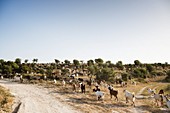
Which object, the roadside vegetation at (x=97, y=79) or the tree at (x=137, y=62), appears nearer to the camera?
the roadside vegetation at (x=97, y=79)

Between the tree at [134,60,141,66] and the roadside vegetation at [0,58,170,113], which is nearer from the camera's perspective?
the roadside vegetation at [0,58,170,113]

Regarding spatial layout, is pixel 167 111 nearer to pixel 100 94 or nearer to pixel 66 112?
pixel 100 94

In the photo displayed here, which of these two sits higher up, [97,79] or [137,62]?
[137,62]

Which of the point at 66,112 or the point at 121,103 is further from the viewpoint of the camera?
the point at 121,103

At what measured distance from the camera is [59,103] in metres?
26.1

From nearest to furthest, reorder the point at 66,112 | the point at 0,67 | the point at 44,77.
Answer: the point at 66,112 → the point at 44,77 → the point at 0,67

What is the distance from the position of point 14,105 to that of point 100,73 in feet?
121

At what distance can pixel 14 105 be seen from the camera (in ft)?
81.9

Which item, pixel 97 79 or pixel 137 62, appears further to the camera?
pixel 137 62

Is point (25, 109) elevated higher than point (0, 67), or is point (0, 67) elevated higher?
point (0, 67)

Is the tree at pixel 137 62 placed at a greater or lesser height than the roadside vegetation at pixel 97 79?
greater

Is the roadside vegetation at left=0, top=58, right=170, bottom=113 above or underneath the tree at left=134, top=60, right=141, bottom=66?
underneath

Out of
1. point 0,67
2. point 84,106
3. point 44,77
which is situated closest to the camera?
point 84,106

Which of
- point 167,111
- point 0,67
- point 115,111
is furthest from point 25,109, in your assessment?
point 0,67
